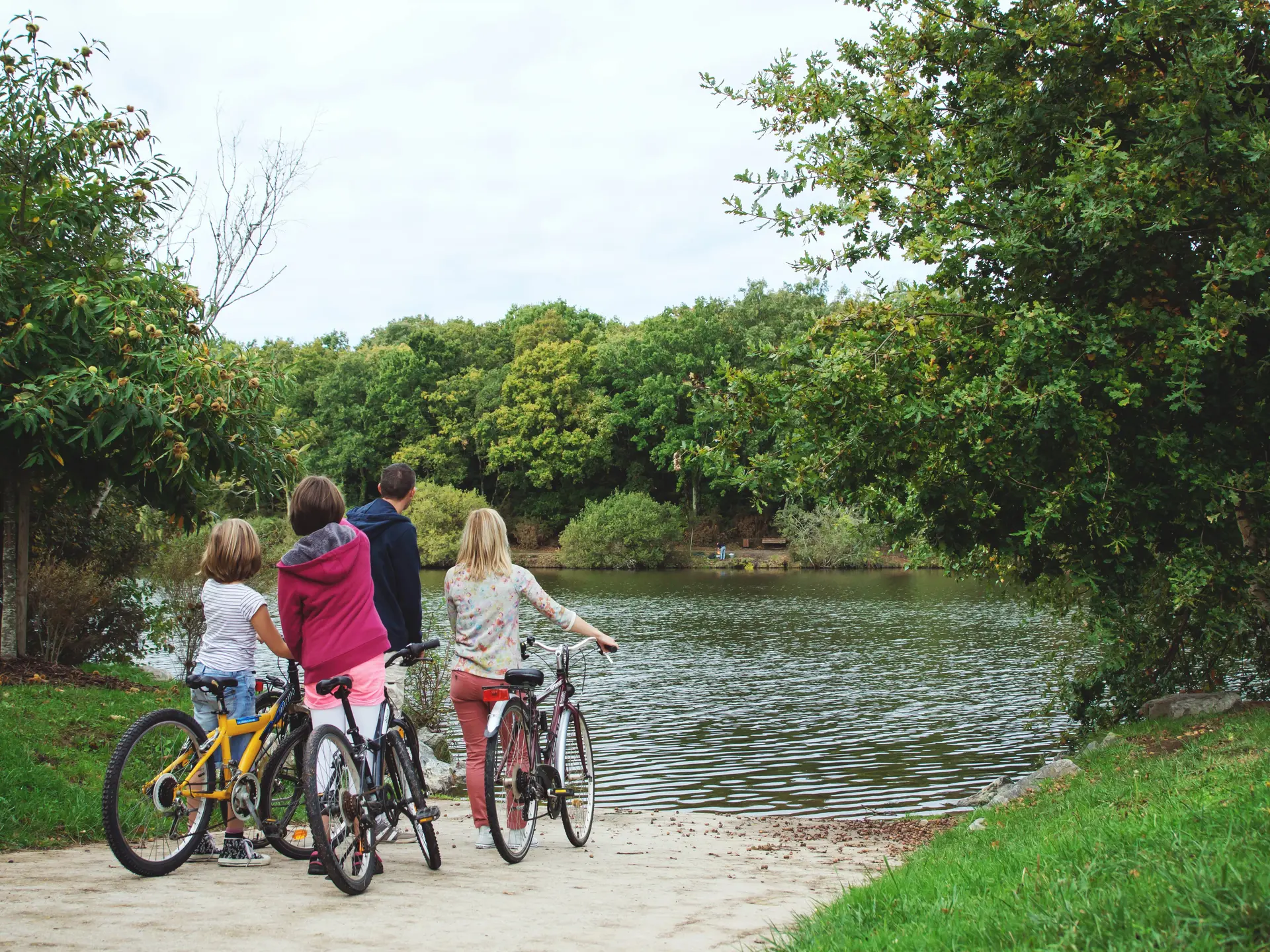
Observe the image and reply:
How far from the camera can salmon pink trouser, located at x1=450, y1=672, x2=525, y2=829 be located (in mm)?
6438

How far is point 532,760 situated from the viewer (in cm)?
647

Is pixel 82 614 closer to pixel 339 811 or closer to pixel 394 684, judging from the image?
pixel 394 684

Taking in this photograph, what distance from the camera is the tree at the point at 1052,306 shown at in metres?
8.96

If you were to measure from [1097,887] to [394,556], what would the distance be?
419cm

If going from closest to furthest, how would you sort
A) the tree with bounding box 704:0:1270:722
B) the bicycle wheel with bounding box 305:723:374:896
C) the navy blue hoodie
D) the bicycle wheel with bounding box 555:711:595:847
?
the bicycle wheel with bounding box 305:723:374:896 < the navy blue hoodie < the bicycle wheel with bounding box 555:711:595:847 < the tree with bounding box 704:0:1270:722

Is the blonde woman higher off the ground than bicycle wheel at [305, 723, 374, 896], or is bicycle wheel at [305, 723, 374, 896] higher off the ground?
the blonde woman

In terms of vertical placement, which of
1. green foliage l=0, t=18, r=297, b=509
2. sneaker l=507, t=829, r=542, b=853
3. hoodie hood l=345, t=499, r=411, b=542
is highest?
green foliage l=0, t=18, r=297, b=509

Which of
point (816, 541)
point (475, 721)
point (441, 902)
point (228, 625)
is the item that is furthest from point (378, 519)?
point (816, 541)

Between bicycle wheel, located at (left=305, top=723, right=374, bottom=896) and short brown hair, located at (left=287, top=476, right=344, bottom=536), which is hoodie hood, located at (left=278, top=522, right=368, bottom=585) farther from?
bicycle wheel, located at (left=305, top=723, right=374, bottom=896)

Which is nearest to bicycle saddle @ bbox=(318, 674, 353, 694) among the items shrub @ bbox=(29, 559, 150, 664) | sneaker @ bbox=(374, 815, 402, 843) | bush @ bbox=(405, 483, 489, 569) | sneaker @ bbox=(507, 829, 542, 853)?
sneaker @ bbox=(374, 815, 402, 843)

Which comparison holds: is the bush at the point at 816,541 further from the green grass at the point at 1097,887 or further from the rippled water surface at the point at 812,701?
the green grass at the point at 1097,887

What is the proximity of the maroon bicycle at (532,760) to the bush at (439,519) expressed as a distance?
49.1 metres

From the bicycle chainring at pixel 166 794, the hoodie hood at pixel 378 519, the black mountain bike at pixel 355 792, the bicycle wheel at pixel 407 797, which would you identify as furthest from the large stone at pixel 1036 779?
the bicycle chainring at pixel 166 794

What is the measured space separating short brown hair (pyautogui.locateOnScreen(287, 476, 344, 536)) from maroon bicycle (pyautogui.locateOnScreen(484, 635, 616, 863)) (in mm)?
1447
